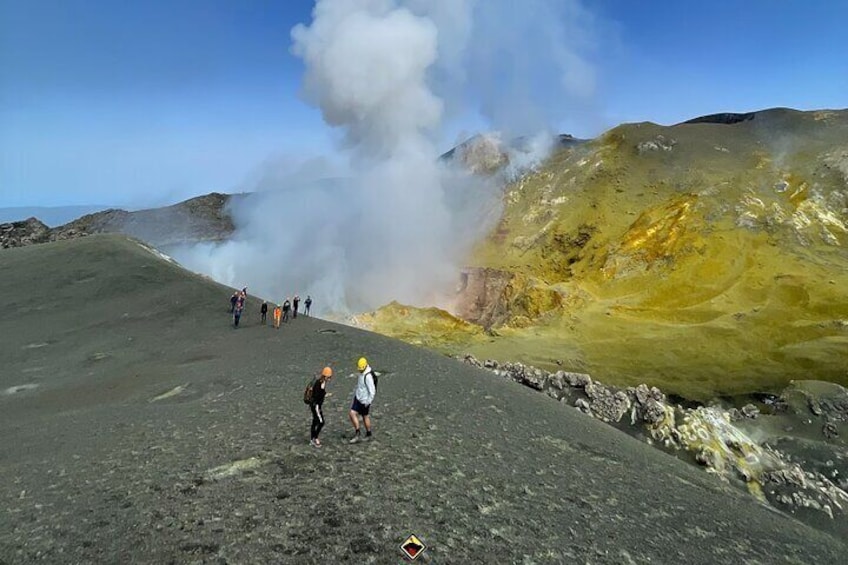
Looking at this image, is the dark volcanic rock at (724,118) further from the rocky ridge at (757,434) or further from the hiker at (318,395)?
the hiker at (318,395)

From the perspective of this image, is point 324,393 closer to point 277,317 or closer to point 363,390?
point 363,390

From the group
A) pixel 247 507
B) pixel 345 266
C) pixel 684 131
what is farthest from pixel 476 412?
pixel 684 131

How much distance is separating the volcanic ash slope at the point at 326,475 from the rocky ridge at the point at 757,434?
770 centimetres

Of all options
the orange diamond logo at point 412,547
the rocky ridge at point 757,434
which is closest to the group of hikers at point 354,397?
the orange diamond logo at point 412,547

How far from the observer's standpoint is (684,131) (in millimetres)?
92062

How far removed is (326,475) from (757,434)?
28.3 m

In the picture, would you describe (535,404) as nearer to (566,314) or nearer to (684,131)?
(566,314)

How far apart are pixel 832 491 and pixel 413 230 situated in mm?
70727

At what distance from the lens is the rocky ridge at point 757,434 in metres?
22.8

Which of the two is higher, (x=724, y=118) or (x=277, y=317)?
(x=724, y=118)

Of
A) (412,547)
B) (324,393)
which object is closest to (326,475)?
(324,393)

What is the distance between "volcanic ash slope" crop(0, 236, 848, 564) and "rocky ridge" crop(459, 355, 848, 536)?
770cm

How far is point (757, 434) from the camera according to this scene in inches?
1185

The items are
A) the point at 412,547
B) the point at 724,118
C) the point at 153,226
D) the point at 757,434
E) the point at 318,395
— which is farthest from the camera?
the point at 724,118
